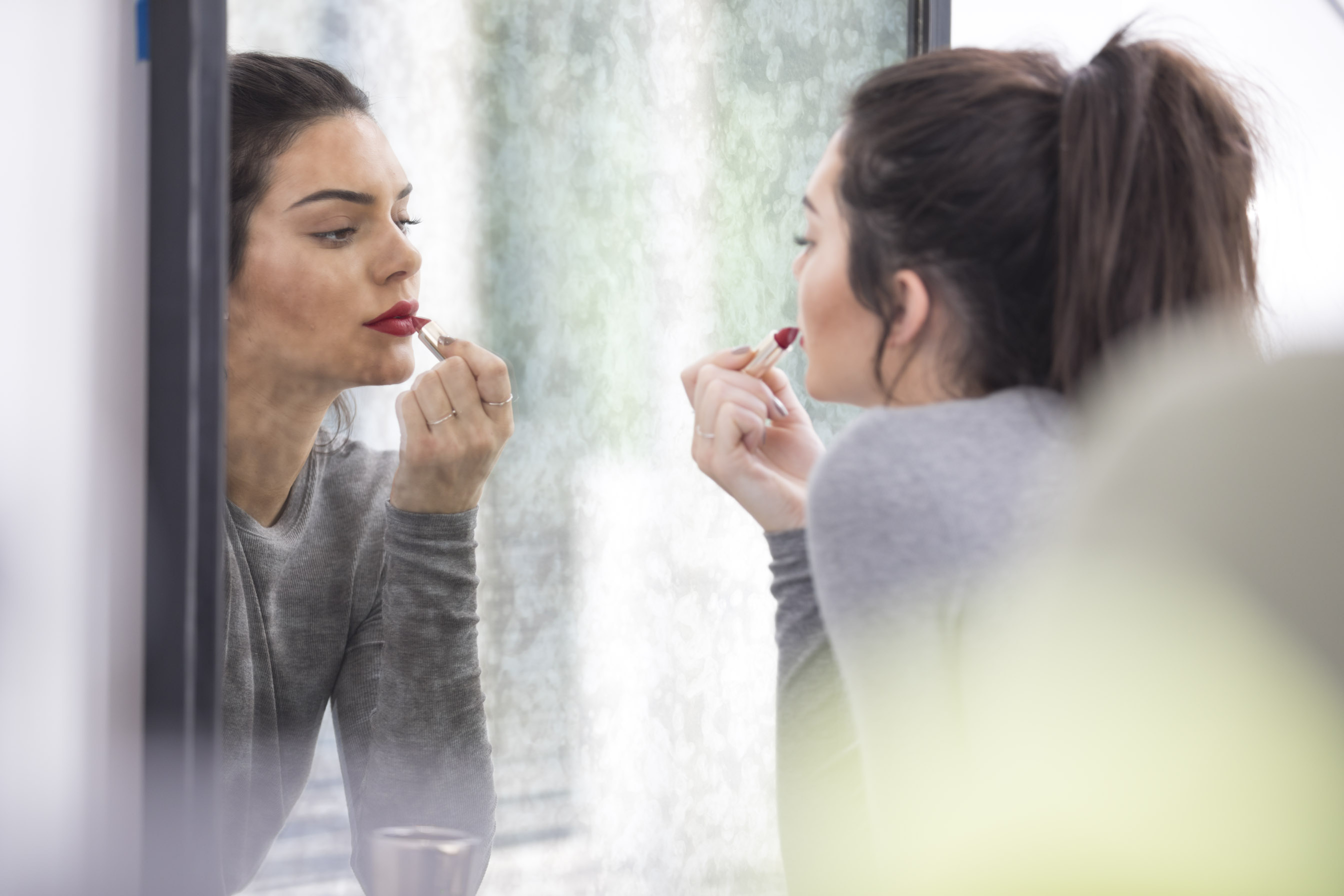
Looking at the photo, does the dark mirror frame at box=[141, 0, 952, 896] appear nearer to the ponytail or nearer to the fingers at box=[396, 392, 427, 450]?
the fingers at box=[396, 392, 427, 450]

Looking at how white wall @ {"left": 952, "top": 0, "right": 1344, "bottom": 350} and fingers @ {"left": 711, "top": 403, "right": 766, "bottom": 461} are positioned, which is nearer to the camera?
fingers @ {"left": 711, "top": 403, "right": 766, "bottom": 461}

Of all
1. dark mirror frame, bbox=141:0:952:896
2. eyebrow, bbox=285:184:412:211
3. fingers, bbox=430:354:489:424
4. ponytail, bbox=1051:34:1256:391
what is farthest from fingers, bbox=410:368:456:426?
ponytail, bbox=1051:34:1256:391

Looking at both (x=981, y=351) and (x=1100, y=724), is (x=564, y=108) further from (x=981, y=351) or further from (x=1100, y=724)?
(x=1100, y=724)

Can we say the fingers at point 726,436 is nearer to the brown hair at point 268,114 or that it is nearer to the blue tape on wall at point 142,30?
the brown hair at point 268,114

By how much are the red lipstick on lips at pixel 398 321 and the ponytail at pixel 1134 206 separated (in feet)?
1.23

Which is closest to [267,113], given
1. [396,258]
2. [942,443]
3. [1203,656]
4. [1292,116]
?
[396,258]

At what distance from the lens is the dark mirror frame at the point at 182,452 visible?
1.39 ft

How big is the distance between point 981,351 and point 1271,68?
27.1 inches

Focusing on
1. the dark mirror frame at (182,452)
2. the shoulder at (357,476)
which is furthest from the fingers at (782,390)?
the dark mirror frame at (182,452)

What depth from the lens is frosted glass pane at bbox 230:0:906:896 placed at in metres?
0.66

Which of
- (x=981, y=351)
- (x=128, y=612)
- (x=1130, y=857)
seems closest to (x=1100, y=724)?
(x=1130, y=857)

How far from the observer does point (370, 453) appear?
0.68 metres

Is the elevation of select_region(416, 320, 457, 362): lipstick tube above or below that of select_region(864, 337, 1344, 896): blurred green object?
above

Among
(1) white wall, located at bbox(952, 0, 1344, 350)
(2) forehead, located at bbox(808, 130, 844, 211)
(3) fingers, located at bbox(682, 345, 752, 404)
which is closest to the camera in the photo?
(2) forehead, located at bbox(808, 130, 844, 211)
